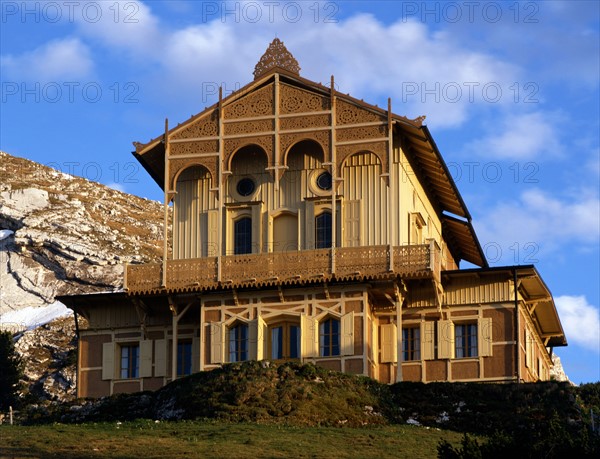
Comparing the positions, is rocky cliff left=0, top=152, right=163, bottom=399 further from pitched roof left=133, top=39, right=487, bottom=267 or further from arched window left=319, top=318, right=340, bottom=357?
arched window left=319, top=318, right=340, bottom=357

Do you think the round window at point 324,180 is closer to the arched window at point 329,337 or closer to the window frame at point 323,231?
the window frame at point 323,231

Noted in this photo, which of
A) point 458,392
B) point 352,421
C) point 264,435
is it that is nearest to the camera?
point 264,435

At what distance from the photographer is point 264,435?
153ft

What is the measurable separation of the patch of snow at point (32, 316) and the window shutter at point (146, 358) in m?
49.3

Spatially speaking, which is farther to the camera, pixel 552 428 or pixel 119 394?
pixel 119 394

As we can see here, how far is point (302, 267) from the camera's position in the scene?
193ft

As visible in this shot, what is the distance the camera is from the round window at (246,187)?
61906 mm

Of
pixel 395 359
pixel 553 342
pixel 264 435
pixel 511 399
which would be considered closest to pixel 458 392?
pixel 511 399

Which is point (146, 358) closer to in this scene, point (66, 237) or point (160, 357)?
point (160, 357)

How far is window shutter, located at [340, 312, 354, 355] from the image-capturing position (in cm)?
5803

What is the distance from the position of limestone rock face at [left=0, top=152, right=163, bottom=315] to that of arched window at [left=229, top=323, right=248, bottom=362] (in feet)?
186

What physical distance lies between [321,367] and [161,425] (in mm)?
8013

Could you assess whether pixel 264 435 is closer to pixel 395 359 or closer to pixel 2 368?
pixel 395 359

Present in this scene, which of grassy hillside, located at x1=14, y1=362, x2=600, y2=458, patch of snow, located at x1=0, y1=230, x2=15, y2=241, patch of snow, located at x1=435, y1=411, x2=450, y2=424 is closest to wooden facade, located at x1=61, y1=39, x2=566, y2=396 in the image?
grassy hillside, located at x1=14, y1=362, x2=600, y2=458
